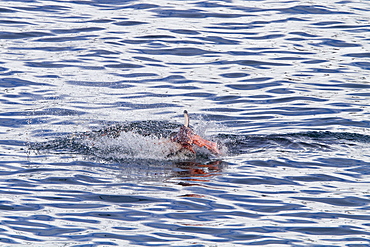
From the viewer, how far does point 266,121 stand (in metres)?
14.4

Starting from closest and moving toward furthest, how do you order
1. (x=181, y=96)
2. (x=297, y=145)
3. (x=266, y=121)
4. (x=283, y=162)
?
1. (x=283, y=162)
2. (x=297, y=145)
3. (x=266, y=121)
4. (x=181, y=96)

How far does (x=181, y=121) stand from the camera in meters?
14.5

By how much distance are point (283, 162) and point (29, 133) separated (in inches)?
206

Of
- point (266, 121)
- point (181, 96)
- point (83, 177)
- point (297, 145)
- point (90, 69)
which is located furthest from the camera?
point (90, 69)

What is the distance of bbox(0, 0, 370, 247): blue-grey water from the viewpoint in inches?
352

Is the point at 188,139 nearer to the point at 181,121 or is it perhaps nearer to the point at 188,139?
the point at 188,139

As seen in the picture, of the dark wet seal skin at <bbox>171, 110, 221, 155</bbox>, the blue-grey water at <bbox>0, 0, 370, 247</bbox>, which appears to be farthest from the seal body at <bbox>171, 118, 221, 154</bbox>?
the blue-grey water at <bbox>0, 0, 370, 247</bbox>

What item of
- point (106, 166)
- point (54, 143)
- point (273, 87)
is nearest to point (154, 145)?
point (106, 166)

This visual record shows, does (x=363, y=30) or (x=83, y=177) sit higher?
(x=363, y=30)

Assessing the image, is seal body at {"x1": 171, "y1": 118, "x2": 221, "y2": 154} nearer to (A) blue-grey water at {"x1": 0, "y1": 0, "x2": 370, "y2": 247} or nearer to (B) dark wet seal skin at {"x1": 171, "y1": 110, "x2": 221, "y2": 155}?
(B) dark wet seal skin at {"x1": 171, "y1": 110, "x2": 221, "y2": 155}

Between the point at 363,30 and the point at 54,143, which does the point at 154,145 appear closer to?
the point at 54,143

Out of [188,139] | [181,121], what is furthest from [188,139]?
[181,121]

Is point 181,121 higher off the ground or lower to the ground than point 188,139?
lower

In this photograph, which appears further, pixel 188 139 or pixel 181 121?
pixel 181 121
